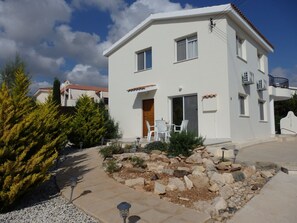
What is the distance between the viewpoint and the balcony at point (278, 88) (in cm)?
2501

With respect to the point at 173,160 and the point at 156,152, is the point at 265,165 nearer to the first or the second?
the point at 173,160

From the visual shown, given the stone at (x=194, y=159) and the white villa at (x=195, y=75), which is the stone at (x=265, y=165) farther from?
the white villa at (x=195, y=75)

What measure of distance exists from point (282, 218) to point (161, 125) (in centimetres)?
1039

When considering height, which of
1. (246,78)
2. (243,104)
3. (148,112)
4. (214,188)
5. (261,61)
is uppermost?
(261,61)

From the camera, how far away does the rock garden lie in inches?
268

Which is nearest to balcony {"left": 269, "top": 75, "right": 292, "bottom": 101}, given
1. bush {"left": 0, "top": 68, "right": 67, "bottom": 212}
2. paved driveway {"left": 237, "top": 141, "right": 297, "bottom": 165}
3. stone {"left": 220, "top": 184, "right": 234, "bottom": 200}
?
paved driveway {"left": 237, "top": 141, "right": 297, "bottom": 165}

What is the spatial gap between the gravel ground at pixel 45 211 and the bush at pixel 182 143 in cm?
561

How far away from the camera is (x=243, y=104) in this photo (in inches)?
725

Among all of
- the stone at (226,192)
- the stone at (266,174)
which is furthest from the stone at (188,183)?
the stone at (266,174)

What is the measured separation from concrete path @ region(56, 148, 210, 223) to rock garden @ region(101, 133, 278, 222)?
1.23 ft

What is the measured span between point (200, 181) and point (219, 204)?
67.2 inches

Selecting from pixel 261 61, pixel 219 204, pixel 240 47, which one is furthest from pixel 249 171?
pixel 261 61

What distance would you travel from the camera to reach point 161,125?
15820 millimetres

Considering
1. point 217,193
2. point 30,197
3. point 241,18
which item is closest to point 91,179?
point 30,197
